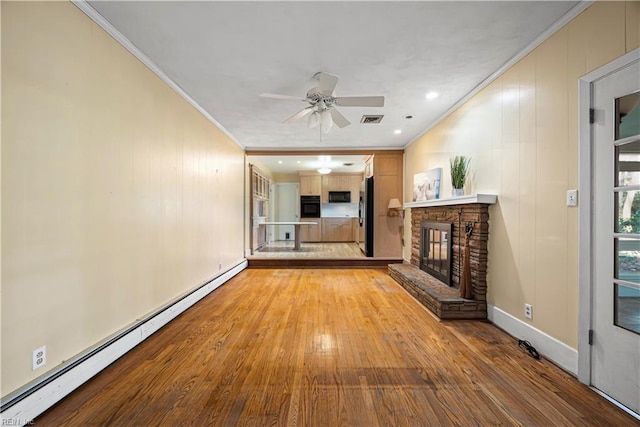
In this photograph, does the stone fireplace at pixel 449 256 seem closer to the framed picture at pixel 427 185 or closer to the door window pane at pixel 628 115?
the framed picture at pixel 427 185

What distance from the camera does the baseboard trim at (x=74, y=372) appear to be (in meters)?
1.43

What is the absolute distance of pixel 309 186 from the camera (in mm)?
9664

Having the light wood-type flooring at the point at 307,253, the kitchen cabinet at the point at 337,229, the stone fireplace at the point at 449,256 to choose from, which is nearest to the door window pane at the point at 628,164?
the stone fireplace at the point at 449,256

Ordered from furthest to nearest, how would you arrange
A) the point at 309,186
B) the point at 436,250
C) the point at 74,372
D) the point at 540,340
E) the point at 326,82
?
the point at 309,186 → the point at 436,250 → the point at 326,82 → the point at 540,340 → the point at 74,372

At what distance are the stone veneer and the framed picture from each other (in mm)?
294

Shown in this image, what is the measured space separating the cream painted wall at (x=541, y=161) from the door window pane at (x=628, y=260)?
24 cm

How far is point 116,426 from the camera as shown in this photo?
4.83 ft

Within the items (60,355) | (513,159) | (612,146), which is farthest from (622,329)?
(60,355)

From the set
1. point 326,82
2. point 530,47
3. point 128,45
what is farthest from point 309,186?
point 530,47

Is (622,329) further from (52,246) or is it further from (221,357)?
(52,246)

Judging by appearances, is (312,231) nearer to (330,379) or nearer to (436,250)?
(436,250)

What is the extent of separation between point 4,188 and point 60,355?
1041 mm

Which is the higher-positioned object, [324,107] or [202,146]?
[324,107]

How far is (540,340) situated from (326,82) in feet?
9.32
